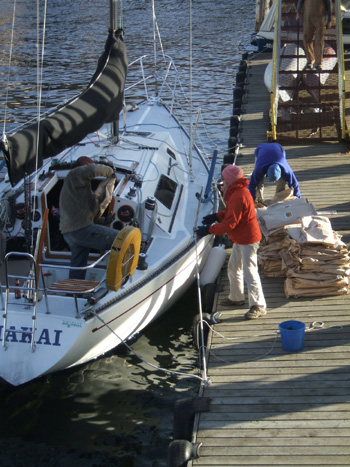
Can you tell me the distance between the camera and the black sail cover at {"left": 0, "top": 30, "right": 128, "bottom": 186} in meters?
8.52

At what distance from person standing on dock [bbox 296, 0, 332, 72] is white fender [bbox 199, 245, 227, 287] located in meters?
6.95

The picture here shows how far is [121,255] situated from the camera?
8.44m

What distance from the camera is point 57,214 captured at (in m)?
10.3

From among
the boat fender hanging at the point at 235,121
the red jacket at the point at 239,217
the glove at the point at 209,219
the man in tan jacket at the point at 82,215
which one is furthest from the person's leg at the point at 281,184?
the boat fender hanging at the point at 235,121

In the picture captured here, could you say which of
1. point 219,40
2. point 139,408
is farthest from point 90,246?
point 219,40

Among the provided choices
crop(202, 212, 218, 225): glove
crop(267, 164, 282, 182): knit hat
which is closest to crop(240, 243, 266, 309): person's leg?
crop(202, 212, 218, 225): glove

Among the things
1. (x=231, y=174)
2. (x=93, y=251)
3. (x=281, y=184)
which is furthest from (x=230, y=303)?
(x=281, y=184)

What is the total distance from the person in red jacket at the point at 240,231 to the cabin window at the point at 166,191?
2.06 metres

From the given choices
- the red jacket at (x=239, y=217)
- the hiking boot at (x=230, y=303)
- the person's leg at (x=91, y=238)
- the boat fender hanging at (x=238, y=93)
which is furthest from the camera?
the boat fender hanging at (x=238, y=93)

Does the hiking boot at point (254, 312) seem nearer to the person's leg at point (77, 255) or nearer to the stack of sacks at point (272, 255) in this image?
the stack of sacks at point (272, 255)

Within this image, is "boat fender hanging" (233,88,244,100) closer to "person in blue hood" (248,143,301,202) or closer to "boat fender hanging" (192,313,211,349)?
"person in blue hood" (248,143,301,202)

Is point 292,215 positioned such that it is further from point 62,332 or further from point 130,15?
point 130,15

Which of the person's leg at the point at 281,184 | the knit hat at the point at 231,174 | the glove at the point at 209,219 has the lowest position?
the glove at the point at 209,219

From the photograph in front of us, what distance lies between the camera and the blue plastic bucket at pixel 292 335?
27.9 feet
